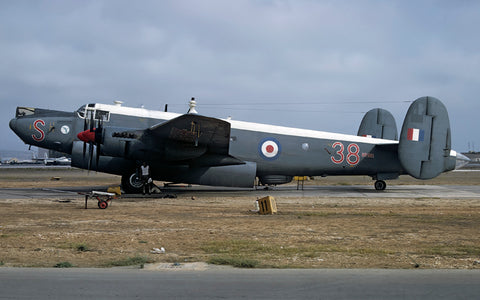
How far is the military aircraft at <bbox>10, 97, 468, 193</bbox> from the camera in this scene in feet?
65.7

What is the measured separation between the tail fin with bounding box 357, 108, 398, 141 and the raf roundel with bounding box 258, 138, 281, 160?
970 cm

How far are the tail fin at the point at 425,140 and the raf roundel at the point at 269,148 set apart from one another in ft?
22.1

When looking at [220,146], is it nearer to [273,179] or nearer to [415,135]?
[273,179]

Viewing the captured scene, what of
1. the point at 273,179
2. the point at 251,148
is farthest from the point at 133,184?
the point at 273,179

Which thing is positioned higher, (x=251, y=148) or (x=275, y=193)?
(x=251, y=148)

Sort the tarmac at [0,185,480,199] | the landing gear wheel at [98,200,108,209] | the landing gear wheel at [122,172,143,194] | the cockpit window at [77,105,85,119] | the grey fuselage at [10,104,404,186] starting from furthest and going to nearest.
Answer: the cockpit window at [77,105,85,119] < the grey fuselage at [10,104,404,186] < the landing gear wheel at [122,172,143,194] < the tarmac at [0,185,480,199] < the landing gear wheel at [98,200,108,209]

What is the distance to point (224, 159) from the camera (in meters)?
21.8

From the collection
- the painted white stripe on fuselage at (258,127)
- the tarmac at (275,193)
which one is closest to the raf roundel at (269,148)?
the painted white stripe on fuselage at (258,127)

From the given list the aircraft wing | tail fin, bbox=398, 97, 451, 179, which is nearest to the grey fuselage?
the aircraft wing

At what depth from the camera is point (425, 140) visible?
23.7m

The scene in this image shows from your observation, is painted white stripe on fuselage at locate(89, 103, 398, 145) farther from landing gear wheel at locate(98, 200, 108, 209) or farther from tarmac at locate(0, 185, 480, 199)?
landing gear wheel at locate(98, 200, 108, 209)

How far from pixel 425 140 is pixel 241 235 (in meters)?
17.0

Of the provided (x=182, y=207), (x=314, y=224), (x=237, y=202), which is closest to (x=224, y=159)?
(x=237, y=202)

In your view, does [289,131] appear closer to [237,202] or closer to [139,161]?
[237,202]
